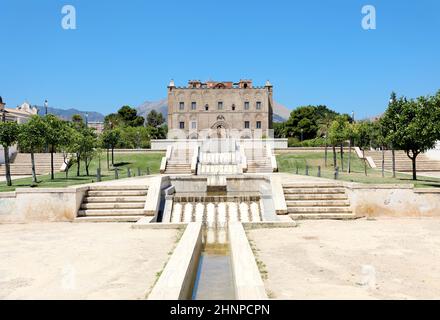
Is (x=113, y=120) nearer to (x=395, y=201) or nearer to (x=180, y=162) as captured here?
(x=180, y=162)

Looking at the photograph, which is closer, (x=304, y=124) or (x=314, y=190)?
(x=314, y=190)

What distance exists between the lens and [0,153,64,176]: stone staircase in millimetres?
34594

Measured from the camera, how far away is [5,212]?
12727 mm

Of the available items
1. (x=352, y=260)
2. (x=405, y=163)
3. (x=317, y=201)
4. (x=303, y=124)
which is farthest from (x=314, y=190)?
(x=303, y=124)

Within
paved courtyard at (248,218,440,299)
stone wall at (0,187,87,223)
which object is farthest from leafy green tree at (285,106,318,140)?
stone wall at (0,187,87,223)

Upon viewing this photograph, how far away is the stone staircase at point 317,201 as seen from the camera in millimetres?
12930

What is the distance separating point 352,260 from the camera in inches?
300

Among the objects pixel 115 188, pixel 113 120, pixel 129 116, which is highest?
pixel 129 116

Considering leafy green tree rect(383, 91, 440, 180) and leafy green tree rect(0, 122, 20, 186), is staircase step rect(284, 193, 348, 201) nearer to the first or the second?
leafy green tree rect(383, 91, 440, 180)

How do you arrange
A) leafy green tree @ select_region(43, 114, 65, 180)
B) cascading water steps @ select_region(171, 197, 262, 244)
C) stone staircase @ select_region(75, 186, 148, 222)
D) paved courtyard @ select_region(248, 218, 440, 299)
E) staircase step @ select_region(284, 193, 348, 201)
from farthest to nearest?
leafy green tree @ select_region(43, 114, 65, 180) < staircase step @ select_region(284, 193, 348, 201) < cascading water steps @ select_region(171, 197, 262, 244) < stone staircase @ select_region(75, 186, 148, 222) < paved courtyard @ select_region(248, 218, 440, 299)

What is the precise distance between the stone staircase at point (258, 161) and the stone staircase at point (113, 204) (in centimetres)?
1797

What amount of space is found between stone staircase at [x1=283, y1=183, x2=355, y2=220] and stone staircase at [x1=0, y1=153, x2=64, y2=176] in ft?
86.1

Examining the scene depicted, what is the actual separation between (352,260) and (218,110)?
7260 centimetres
